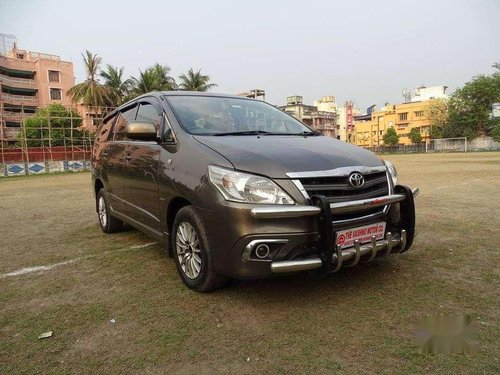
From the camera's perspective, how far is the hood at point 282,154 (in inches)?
113

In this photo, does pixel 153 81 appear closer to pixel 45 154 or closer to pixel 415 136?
pixel 45 154

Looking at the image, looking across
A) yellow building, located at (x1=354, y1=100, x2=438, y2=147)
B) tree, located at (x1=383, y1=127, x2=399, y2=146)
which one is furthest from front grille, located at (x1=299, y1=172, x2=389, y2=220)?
yellow building, located at (x1=354, y1=100, x2=438, y2=147)

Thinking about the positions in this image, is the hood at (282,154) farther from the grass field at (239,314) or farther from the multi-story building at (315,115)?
the multi-story building at (315,115)

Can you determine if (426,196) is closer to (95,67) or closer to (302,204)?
(302,204)

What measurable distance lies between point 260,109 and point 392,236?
6.85ft

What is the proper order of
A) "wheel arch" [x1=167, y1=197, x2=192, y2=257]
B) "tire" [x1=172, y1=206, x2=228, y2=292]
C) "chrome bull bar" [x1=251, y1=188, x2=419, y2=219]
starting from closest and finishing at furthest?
"chrome bull bar" [x1=251, y1=188, x2=419, y2=219], "tire" [x1=172, y1=206, x2=228, y2=292], "wheel arch" [x1=167, y1=197, x2=192, y2=257]

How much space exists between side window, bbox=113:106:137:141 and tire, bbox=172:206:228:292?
1833 millimetres

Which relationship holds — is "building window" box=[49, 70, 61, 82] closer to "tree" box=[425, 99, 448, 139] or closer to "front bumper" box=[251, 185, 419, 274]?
"tree" box=[425, 99, 448, 139]

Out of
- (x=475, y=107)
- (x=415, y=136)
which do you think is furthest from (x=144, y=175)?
(x=415, y=136)

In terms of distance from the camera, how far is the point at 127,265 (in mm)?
4113

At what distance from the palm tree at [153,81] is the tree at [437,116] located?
43.1m

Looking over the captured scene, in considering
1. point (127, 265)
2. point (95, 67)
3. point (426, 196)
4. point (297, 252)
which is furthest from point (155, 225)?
point (95, 67)

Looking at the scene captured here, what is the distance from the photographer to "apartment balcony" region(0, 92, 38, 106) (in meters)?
48.1

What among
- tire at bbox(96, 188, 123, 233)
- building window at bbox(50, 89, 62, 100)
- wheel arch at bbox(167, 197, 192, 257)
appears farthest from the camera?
building window at bbox(50, 89, 62, 100)
